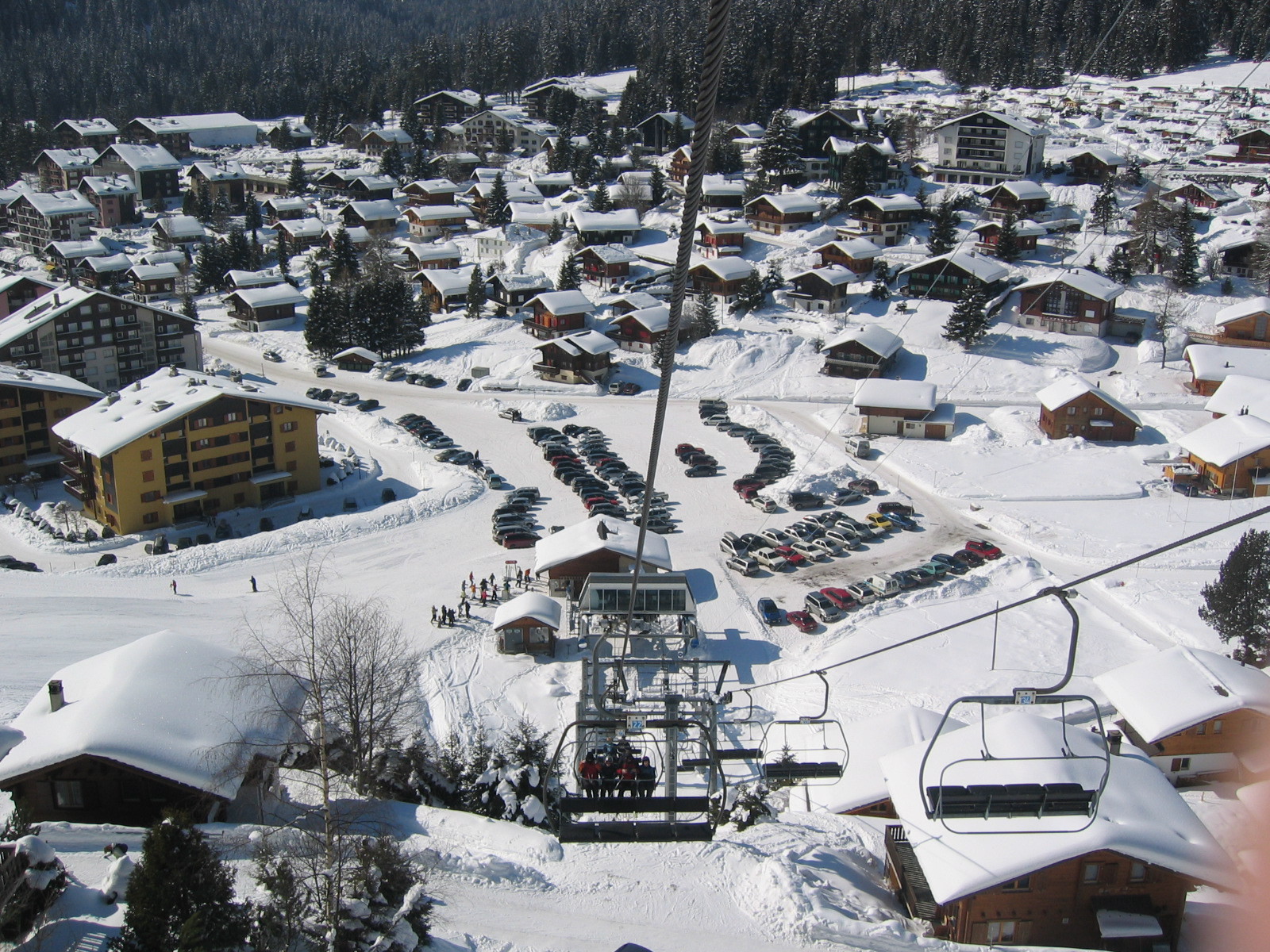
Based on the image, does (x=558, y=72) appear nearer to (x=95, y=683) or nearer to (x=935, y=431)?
(x=935, y=431)

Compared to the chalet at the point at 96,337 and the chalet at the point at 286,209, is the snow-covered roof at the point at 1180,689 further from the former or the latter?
the chalet at the point at 286,209

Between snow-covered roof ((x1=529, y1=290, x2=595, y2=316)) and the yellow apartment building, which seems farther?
snow-covered roof ((x1=529, y1=290, x2=595, y2=316))

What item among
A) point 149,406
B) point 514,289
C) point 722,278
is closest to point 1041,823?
point 149,406

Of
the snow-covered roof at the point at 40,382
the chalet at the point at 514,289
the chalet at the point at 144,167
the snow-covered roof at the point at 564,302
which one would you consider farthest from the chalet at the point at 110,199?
the snow-covered roof at the point at 564,302

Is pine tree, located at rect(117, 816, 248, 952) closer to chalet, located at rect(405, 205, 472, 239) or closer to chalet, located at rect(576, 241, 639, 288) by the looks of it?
chalet, located at rect(576, 241, 639, 288)

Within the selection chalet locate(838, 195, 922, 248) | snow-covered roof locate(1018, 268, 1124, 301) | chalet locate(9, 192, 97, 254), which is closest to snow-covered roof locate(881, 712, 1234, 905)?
snow-covered roof locate(1018, 268, 1124, 301)

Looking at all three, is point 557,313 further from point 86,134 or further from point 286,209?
point 86,134

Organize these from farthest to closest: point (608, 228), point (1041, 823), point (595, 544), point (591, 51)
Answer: point (591, 51) < point (608, 228) < point (595, 544) < point (1041, 823)
